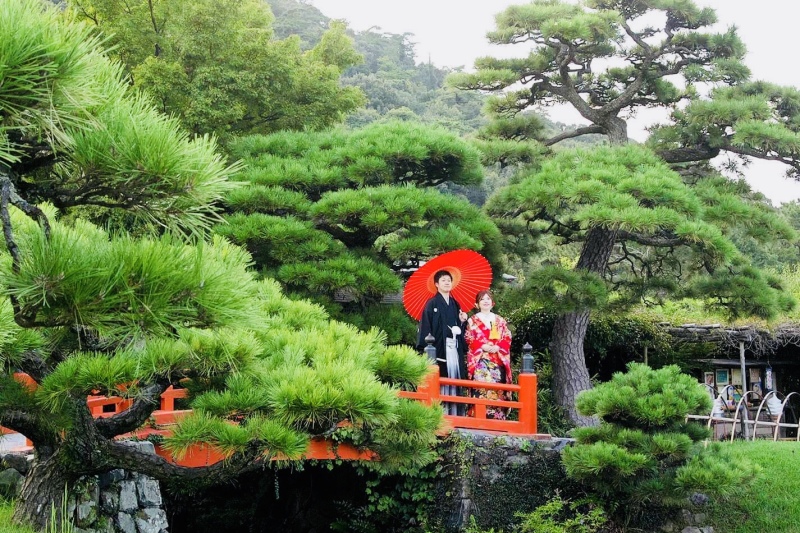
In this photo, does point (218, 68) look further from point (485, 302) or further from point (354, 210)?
point (485, 302)

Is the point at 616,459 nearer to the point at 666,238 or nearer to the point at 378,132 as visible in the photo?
the point at 666,238

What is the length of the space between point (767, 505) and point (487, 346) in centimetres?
292

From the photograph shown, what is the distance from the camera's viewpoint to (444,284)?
24.4 ft

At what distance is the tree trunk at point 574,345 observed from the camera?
10219 millimetres

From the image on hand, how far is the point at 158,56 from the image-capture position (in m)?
11.8

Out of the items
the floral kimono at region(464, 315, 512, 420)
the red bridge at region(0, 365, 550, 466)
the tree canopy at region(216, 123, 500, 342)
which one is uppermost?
the tree canopy at region(216, 123, 500, 342)

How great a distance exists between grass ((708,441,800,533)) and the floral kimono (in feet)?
6.63

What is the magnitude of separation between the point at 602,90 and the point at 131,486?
8153 millimetres

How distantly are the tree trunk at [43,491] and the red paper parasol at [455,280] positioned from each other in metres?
3.70

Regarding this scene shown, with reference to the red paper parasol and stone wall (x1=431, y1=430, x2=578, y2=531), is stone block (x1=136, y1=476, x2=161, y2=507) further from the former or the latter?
the red paper parasol

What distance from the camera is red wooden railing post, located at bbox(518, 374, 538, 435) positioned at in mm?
7000

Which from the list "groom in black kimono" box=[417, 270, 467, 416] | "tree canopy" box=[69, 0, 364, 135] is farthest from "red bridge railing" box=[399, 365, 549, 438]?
"tree canopy" box=[69, 0, 364, 135]

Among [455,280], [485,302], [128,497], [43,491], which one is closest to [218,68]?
[455,280]

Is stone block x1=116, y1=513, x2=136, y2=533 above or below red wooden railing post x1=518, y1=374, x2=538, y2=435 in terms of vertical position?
below
